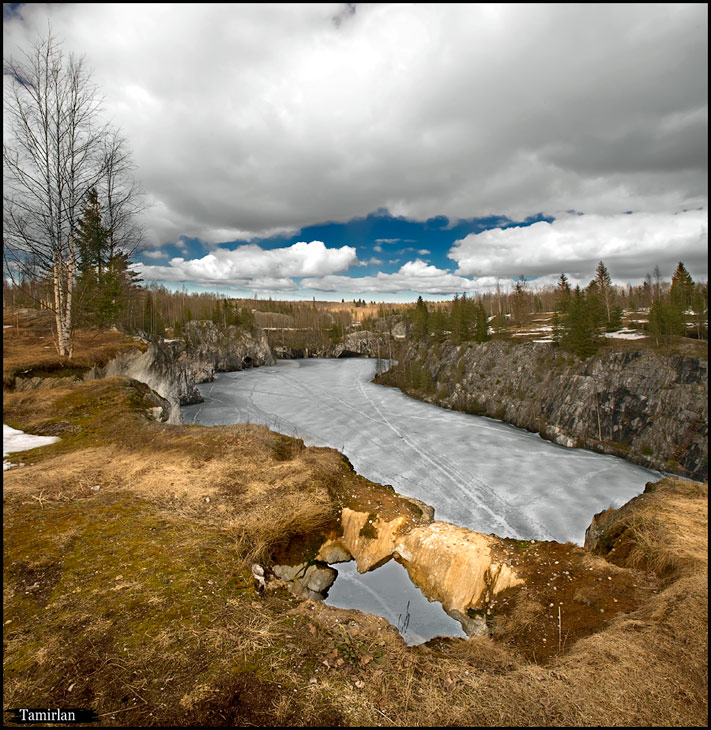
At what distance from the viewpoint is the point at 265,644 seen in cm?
466

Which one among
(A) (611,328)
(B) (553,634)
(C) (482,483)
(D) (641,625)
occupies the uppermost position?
(A) (611,328)

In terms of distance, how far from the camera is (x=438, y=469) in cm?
2727

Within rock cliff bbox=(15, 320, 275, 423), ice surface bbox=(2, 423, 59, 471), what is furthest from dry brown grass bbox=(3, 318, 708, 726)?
rock cliff bbox=(15, 320, 275, 423)

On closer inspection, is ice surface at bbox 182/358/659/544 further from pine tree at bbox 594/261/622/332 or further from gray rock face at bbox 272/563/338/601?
pine tree at bbox 594/261/622/332

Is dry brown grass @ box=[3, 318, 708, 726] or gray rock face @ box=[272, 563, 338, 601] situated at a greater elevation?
dry brown grass @ box=[3, 318, 708, 726]

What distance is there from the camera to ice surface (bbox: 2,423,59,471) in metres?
10.7

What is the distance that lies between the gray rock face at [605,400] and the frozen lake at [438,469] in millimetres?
1920

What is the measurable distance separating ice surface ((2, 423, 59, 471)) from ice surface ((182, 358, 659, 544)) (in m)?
18.1

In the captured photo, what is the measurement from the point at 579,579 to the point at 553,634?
165 cm

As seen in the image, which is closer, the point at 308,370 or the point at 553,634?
the point at 553,634

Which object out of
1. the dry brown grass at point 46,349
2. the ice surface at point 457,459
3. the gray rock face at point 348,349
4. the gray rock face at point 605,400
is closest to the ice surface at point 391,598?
the ice surface at point 457,459

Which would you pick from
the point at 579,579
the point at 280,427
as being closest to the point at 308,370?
the point at 280,427

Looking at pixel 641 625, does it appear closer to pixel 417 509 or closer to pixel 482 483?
pixel 417 509

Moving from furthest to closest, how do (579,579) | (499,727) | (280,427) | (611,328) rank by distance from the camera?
(611,328)
(280,427)
(579,579)
(499,727)
